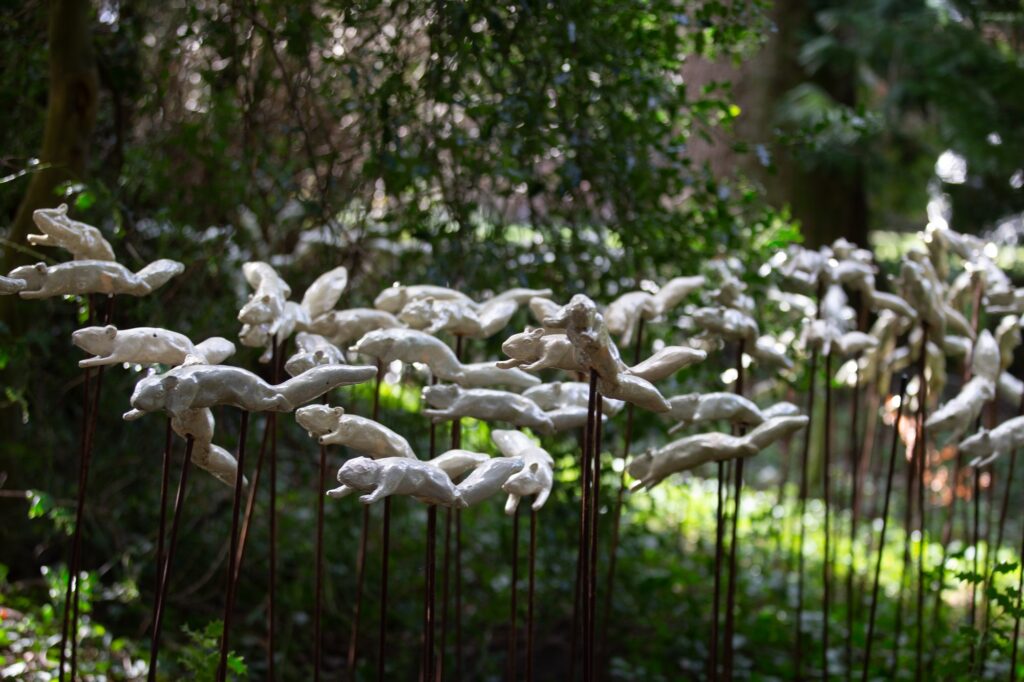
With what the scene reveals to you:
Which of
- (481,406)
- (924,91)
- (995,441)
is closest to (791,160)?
(924,91)

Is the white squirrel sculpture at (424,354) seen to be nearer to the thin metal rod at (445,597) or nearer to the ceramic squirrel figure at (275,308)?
the ceramic squirrel figure at (275,308)

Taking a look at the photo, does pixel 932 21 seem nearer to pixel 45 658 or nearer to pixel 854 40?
pixel 854 40

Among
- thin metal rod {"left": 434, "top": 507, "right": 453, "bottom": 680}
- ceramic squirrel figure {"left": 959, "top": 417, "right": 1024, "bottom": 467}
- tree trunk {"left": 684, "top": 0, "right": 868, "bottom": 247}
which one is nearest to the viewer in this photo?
thin metal rod {"left": 434, "top": 507, "right": 453, "bottom": 680}

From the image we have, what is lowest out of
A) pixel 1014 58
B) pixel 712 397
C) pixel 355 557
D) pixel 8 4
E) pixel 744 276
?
pixel 355 557

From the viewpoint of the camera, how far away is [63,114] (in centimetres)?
275

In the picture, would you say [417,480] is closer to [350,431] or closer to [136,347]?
[350,431]

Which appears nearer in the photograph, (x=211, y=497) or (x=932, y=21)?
(x=211, y=497)

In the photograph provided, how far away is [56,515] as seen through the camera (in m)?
2.21

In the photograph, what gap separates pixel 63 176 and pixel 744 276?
1921 millimetres

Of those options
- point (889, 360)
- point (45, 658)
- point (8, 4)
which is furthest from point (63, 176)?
point (889, 360)

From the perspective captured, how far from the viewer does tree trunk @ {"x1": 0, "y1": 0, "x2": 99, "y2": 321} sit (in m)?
2.68

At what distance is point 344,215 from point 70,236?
1.32 m

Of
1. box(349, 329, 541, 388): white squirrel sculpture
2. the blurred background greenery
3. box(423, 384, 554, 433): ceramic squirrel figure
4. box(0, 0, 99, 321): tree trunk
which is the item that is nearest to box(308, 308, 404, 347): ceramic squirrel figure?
box(349, 329, 541, 388): white squirrel sculpture

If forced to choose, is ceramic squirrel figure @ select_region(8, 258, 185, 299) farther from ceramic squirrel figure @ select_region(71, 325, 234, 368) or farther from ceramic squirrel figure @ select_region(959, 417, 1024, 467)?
ceramic squirrel figure @ select_region(959, 417, 1024, 467)
